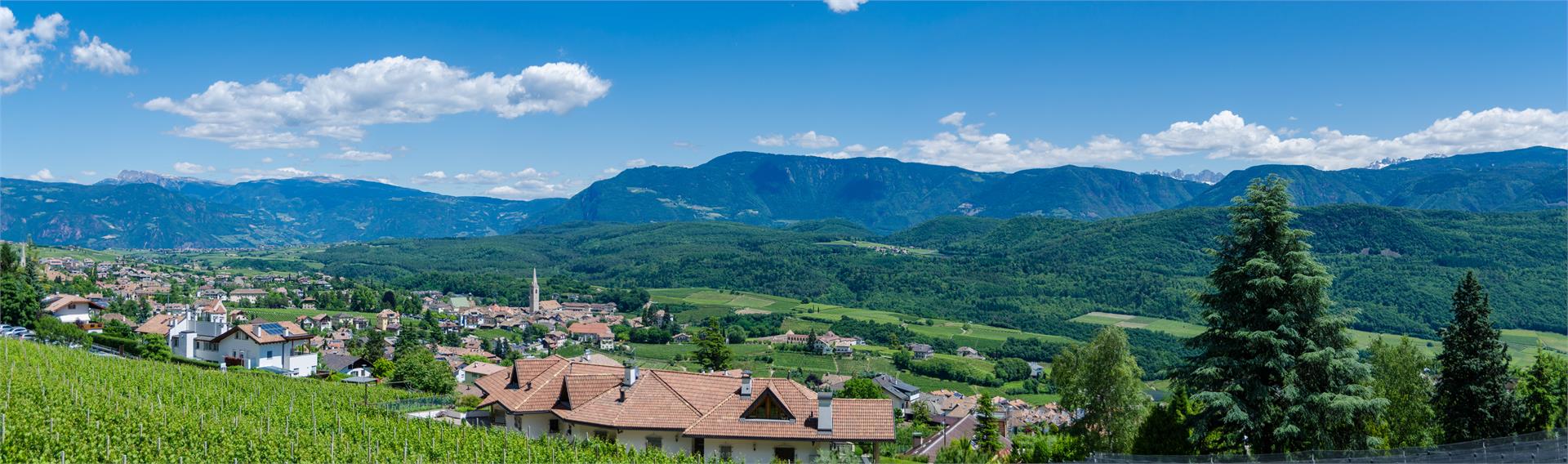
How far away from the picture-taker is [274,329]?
5244 cm

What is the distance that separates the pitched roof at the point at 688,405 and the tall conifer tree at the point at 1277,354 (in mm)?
8855

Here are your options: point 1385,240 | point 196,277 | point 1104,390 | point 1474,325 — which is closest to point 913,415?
point 1104,390

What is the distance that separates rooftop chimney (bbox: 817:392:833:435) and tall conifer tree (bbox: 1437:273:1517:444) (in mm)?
16662

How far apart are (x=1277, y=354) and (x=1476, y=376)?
384 inches

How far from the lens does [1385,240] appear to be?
17412cm

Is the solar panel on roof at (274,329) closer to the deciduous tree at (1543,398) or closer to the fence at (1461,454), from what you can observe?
the fence at (1461,454)

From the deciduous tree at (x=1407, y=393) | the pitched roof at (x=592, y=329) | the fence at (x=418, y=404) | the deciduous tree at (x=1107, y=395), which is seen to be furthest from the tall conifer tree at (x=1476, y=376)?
the pitched roof at (x=592, y=329)

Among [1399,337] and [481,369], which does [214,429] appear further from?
[1399,337]

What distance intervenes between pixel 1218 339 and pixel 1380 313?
137758 mm

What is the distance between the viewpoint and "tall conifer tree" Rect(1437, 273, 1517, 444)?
79.6 ft

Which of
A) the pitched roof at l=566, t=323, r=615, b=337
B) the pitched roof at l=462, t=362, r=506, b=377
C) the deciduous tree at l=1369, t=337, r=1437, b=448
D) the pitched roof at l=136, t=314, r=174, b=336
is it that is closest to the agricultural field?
the deciduous tree at l=1369, t=337, r=1437, b=448

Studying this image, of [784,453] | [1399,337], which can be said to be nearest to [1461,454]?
[784,453]

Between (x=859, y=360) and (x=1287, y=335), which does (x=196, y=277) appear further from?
(x=1287, y=335)

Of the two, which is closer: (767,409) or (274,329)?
(767,409)
